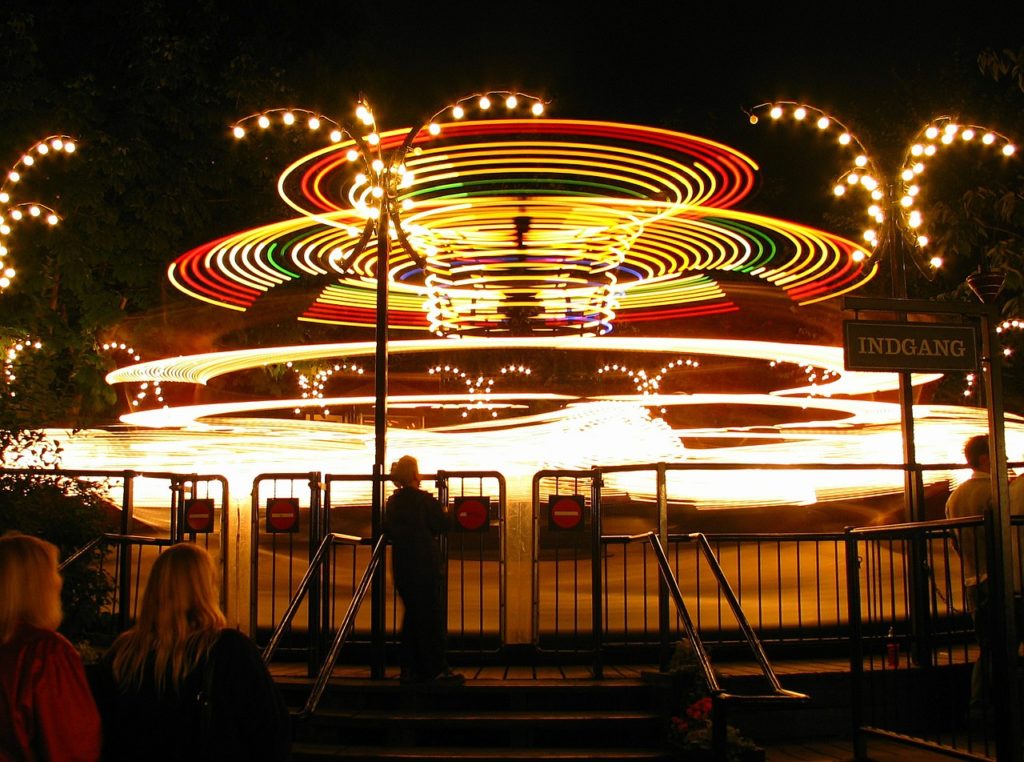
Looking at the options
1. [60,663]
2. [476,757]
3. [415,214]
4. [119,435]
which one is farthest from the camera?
Answer: [119,435]

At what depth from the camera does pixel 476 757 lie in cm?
806

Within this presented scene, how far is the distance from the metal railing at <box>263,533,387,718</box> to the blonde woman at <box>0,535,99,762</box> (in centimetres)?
372

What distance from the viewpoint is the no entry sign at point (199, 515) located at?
10.7 m

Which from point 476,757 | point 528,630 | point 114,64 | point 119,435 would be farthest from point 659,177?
point 114,64

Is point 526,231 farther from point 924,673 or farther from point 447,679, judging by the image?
point 924,673

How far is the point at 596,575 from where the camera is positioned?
9625mm

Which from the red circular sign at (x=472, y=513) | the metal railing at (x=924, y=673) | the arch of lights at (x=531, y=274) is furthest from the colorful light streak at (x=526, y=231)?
the metal railing at (x=924, y=673)

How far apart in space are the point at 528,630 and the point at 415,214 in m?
5.66

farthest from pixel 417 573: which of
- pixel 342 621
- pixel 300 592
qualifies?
pixel 300 592

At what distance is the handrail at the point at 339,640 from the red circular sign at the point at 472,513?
75 centimetres

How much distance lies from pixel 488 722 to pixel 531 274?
26.0ft

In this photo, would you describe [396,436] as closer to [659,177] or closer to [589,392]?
[659,177]

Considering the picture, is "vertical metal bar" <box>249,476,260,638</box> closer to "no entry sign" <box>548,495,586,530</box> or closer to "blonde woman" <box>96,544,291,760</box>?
"no entry sign" <box>548,495,586,530</box>

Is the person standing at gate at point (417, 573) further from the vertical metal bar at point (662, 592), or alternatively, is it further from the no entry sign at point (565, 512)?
the vertical metal bar at point (662, 592)
